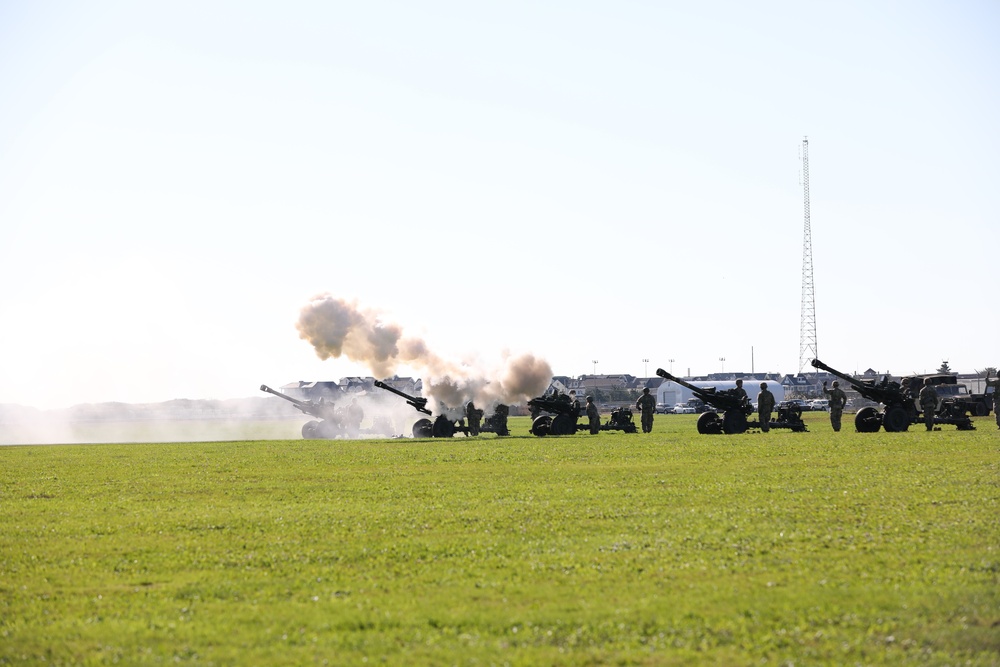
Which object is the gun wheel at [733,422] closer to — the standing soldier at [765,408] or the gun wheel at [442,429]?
the standing soldier at [765,408]

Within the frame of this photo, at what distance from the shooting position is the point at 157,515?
2017 centimetres

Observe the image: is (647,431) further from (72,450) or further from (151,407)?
(151,407)

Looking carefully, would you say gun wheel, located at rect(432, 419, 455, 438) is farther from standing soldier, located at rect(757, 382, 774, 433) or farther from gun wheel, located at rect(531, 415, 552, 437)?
standing soldier, located at rect(757, 382, 774, 433)

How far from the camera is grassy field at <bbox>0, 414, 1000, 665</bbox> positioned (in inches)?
400

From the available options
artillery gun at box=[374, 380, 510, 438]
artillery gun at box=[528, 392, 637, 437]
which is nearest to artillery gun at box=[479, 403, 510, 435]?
artillery gun at box=[374, 380, 510, 438]

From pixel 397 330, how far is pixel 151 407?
98972mm

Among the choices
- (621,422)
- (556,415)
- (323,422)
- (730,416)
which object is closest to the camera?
(730,416)

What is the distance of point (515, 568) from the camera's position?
45.6ft

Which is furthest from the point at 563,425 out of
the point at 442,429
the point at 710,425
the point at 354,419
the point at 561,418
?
the point at 354,419

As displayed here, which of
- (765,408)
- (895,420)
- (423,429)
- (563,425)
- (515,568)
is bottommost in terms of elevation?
(515,568)

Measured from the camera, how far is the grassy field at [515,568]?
10.2m

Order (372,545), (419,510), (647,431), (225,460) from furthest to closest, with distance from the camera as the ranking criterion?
(647,431), (225,460), (419,510), (372,545)

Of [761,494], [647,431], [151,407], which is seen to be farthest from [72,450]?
[151,407]

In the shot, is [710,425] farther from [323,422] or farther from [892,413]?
[323,422]
